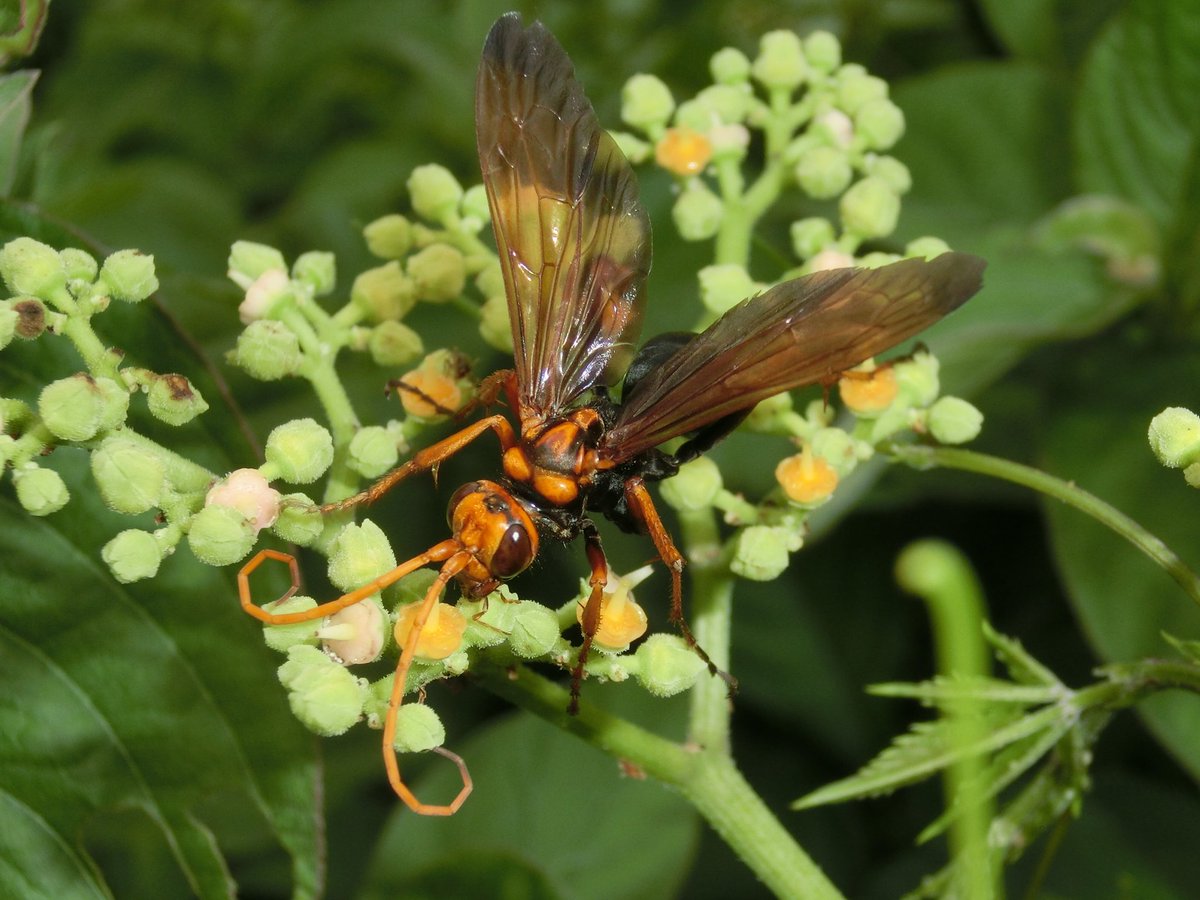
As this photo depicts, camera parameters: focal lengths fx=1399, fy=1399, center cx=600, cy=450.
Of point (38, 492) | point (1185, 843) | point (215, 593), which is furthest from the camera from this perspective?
point (1185, 843)

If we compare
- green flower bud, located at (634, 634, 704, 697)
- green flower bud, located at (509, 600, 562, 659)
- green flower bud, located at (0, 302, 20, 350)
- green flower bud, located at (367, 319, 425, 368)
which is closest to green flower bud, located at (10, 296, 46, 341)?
green flower bud, located at (0, 302, 20, 350)

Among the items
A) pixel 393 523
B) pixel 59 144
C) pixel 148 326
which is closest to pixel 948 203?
pixel 393 523

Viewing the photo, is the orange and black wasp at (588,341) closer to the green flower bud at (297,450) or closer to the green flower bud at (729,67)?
the green flower bud at (297,450)

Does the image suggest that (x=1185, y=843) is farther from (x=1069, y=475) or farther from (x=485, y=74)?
(x=485, y=74)

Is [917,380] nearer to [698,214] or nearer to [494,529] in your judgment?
[698,214]

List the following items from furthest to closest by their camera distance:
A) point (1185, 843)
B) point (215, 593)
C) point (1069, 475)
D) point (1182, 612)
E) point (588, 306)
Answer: point (1185, 843) < point (1069, 475) < point (1182, 612) < point (588, 306) < point (215, 593)

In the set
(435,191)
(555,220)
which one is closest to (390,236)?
(435,191)

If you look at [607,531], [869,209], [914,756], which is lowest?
[607,531]
